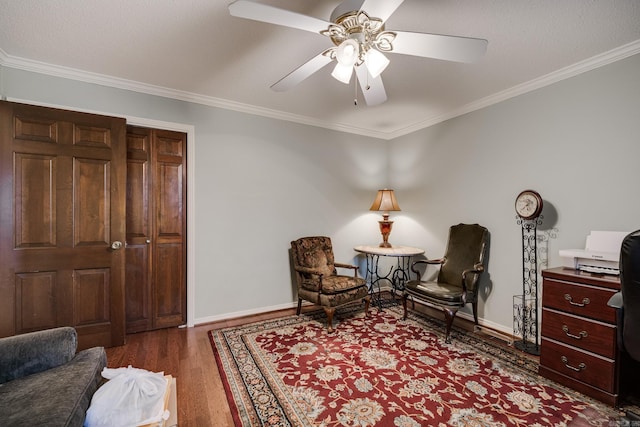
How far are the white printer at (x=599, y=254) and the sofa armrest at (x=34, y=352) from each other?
338cm

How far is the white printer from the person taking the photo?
2.00 metres

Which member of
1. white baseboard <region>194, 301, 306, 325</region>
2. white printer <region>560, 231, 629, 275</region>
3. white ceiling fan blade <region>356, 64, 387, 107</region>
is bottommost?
white baseboard <region>194, 301, 306, 325</region>

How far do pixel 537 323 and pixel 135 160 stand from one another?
4277 mm

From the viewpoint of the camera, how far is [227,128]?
3305 mm

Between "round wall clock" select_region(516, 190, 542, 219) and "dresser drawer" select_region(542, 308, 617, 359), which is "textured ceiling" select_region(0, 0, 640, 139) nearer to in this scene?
"round wall clock" select_region(516, 190, 542, 219)

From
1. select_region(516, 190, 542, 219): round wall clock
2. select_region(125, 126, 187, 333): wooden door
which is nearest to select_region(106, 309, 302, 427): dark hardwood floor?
select_region(125, 126, 187, 333): wooden door

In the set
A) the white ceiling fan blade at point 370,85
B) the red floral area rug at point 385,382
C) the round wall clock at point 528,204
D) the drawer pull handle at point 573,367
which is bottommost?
the red floral area rug at point 385,382

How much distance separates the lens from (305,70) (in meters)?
1.87

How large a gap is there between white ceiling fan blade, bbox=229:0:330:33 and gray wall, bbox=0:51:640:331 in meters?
2.06

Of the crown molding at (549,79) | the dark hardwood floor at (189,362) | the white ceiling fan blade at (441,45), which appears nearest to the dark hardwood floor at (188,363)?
the dark hardwood floor at (189,362)

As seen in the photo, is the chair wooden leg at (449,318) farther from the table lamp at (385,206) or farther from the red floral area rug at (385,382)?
the table lamp at (385,206)

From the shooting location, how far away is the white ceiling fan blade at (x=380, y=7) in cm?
132

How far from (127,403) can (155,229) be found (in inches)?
83.4

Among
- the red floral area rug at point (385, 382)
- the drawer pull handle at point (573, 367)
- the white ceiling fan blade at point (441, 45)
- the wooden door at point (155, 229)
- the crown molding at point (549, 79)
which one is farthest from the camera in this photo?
the wooden door at point (155, 229)
